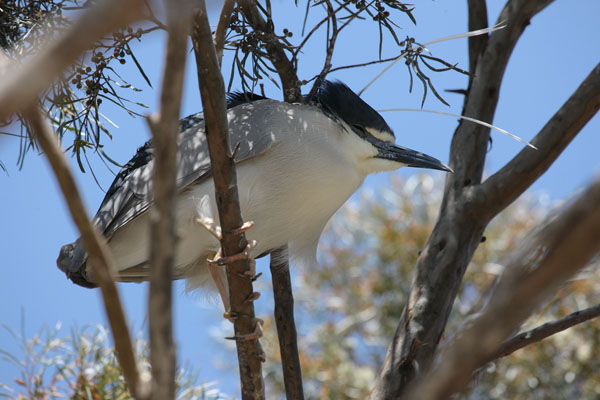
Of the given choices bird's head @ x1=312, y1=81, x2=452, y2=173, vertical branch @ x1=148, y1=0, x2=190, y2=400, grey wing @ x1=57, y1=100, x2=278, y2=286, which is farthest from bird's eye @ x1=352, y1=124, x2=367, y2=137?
vertical branch @ x1=148, y1=0, x2=190, y2=400

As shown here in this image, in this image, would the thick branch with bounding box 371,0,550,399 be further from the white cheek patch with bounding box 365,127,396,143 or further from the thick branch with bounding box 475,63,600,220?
the white cheek patch with bounding box 365,127,396,143

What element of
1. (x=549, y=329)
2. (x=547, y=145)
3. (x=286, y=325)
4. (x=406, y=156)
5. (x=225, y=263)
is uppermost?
(x=406, y=156)

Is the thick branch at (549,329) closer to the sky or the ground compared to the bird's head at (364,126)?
closer to the ground

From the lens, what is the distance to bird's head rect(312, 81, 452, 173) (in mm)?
1990

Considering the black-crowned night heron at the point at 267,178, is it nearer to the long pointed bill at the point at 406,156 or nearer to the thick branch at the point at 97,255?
the long pointed bill at the point at 406,156

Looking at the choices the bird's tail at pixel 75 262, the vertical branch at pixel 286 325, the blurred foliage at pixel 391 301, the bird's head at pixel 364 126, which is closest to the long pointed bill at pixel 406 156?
the bird's head at pixel 364 126

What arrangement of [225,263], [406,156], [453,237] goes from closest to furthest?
[225,263] → [453,237] → [406,156]

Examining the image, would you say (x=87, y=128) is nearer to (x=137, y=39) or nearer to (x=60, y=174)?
(x=137, y=39)

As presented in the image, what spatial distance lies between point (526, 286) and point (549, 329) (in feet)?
3.77

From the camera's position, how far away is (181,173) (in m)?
1.75

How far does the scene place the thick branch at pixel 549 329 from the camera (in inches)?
58.1

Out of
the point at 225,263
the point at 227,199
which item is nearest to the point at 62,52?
the point at 227,199

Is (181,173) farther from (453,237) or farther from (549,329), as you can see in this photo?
(549,329)

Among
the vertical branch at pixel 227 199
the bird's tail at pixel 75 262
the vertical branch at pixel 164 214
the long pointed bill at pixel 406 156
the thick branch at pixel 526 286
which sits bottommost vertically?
the thick branch at pixel 526 286
